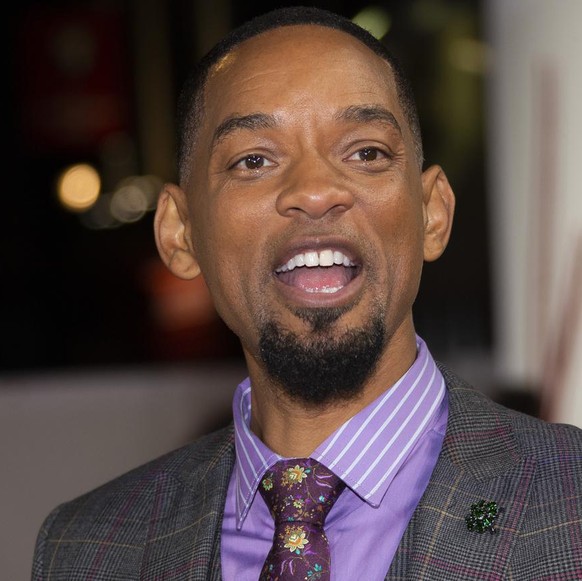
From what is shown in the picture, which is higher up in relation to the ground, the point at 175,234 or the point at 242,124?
the point at 242,124

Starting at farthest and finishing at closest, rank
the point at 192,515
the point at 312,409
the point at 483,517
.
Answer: the point at 192,515, the point at 312,409, the point at 483,517

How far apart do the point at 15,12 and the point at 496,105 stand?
2.74 metres

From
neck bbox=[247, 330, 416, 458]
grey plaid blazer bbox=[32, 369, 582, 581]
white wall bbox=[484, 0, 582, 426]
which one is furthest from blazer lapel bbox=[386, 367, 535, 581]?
white wall bbox=[484, 0, 582, 426]

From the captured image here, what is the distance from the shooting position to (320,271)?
2031 mm

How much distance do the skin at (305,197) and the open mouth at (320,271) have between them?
0.01 m

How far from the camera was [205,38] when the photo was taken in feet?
18.7

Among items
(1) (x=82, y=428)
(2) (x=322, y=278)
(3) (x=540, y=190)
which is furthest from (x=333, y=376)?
(1) (x=82, y=428)

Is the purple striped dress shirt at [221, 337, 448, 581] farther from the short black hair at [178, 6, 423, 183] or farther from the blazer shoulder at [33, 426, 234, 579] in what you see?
the short black hair at [178, 6, 423, 183]

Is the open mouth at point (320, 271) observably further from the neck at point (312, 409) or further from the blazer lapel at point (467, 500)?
the blazer lapel at point (467, 500)

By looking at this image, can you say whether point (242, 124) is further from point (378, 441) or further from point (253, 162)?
point (378, 441)

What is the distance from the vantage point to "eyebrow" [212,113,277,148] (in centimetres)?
211

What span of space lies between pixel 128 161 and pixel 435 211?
3653 mm

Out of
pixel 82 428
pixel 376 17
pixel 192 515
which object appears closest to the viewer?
pixel 192 515

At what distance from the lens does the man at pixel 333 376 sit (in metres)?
1.95
